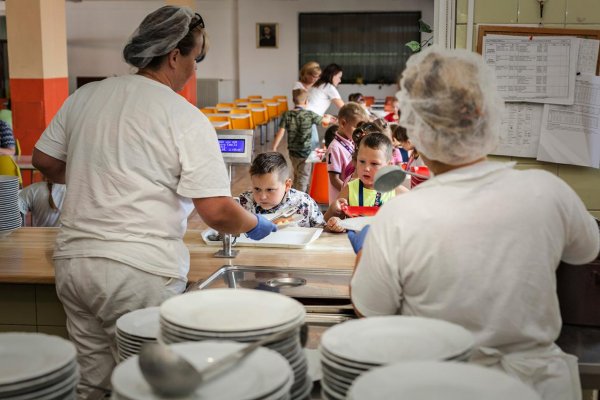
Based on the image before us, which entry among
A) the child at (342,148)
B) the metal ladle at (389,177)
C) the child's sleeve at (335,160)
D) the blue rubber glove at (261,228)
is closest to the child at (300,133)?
the child at (342,148)

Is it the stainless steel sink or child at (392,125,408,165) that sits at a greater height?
child at (392,125,408,165)

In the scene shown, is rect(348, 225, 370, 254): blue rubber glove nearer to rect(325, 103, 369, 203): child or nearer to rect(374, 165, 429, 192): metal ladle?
rect(374, 165, 429, 192): metal ladle

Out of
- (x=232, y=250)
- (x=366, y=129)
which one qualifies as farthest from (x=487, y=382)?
(x=366, y=129)

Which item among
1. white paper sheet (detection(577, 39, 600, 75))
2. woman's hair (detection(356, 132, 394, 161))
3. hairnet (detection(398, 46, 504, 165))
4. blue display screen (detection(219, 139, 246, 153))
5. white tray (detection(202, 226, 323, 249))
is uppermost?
white paper sheet (detection(577, 39, 600, 75))

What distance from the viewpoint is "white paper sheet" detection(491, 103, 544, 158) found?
112 inches

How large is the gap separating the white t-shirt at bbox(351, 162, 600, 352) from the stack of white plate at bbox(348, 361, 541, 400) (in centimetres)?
26

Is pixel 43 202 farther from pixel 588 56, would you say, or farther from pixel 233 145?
pixel 588 56

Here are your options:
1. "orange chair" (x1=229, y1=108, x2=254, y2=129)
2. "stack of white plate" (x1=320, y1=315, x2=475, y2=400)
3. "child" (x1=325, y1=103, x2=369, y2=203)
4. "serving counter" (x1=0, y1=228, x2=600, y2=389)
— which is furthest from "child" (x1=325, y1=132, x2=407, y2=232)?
"orange chair" (x1=229, y1=108, x2=254, y2=129)

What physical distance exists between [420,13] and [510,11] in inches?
548

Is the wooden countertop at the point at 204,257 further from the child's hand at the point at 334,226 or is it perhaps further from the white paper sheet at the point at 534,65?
the white paper sheet at the point at 534,65

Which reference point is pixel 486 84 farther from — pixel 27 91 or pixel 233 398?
pixel 27 91

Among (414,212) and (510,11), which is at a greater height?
(510,11)

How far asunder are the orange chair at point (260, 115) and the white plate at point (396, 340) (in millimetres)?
10295

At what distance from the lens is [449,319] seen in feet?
4.94
